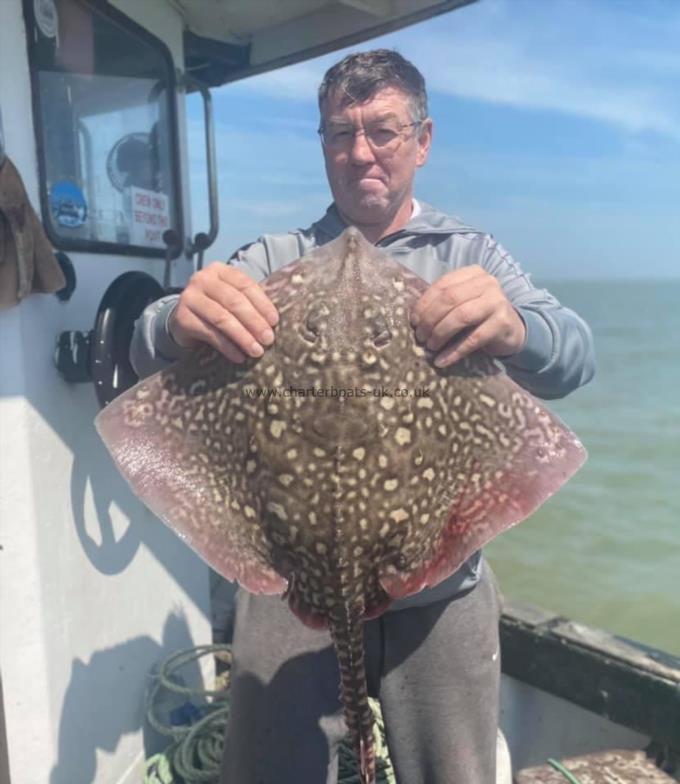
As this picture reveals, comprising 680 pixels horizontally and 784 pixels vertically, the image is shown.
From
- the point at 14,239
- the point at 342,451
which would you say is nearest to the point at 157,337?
the point at 342,451

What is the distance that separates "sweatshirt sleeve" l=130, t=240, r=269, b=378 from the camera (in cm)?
215

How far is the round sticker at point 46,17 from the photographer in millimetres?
2912

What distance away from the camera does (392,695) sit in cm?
257

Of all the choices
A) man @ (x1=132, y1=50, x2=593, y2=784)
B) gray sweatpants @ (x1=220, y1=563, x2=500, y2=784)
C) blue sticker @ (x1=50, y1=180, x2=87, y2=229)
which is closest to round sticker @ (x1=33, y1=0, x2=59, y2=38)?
blue sticker @ (x1=50, y1=180, x2=87, y2=229)

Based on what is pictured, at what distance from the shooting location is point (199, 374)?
2.00 m

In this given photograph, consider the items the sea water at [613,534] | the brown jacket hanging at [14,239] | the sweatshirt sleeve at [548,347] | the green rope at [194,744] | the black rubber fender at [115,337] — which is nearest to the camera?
the sweatshirt sleeve at [548,347]

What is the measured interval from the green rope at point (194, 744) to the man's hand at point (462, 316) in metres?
2.27

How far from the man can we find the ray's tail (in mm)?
464

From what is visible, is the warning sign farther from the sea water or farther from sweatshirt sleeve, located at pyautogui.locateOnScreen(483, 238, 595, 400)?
the sea water

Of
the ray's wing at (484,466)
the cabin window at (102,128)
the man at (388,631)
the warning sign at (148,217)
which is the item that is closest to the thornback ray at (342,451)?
the ray's wing at (484,466)

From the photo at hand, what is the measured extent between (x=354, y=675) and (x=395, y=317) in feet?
3.48

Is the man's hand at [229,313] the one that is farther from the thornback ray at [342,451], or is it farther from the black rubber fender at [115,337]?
the black rubber fender at [115,337]

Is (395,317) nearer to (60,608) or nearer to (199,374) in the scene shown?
(199,374)

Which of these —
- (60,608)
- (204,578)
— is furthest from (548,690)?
(60,608)
